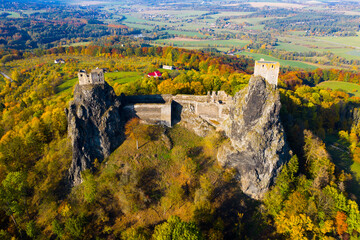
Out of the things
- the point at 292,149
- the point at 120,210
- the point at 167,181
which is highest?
the point at 292,149

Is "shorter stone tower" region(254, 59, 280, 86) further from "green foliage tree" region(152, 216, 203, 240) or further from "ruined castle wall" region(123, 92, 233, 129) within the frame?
A: "green foliage tree" region(152, 216, 203, 240)

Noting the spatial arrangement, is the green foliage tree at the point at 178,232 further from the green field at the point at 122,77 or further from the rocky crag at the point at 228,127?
the green field at the point at 122,77

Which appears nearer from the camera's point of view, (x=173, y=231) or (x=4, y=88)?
(x=173, y=231)

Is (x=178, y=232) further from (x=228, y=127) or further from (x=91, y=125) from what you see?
(x=91, y=125)

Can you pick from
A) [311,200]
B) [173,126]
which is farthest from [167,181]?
[311,200]

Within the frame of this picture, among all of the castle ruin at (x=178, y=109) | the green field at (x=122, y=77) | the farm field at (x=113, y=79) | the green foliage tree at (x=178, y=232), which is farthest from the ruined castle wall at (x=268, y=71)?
the green field at (x=122, y=77)

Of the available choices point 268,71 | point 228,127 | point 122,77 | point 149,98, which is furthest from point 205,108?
point 122,77

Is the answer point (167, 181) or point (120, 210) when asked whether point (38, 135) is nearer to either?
point (120, 210)
